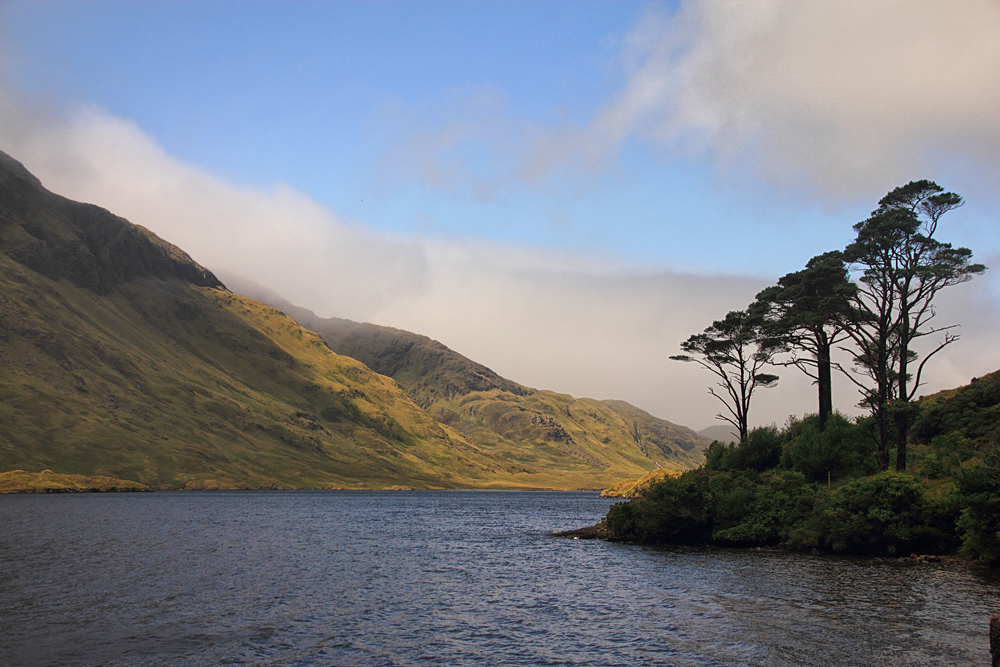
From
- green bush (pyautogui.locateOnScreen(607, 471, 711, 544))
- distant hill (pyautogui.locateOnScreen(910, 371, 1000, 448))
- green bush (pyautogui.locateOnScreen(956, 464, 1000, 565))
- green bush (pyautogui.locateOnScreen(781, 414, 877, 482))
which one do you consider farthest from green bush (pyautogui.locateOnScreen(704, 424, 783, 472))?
green bush (pyautogui.locateOnScreen(956, 464, 1000, 565))

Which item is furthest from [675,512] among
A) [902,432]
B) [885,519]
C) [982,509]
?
[982,509]

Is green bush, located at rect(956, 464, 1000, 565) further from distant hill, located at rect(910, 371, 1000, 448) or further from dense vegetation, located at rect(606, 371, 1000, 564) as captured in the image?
distant hill, located at rect(910, 371, 1000, 448)

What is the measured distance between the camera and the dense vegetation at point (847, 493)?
48906 millimetres

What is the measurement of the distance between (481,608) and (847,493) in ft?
107

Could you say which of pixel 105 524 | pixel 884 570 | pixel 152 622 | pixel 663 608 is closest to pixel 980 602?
pixel 884 570

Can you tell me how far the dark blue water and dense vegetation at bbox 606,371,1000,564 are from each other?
400cm

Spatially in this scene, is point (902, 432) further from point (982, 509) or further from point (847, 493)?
point (982, 509)

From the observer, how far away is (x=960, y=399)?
66.8m

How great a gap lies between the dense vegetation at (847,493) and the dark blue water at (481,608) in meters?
4.00

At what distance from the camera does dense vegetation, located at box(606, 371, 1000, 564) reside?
48.9 m

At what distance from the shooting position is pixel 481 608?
129ft

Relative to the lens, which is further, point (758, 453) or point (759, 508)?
point (758, 453)

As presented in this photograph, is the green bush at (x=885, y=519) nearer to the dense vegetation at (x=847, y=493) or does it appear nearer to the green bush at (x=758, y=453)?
the dense vegetation at (x=847, y=493)

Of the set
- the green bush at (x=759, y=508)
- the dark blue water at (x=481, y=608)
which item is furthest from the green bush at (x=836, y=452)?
the dark blue water at (x=481, y=608)
